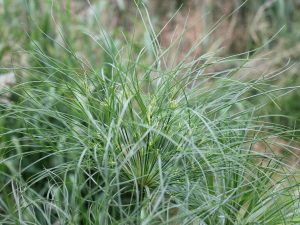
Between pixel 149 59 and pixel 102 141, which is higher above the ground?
pixel 102 141

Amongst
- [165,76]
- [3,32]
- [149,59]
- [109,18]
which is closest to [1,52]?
[3,32]

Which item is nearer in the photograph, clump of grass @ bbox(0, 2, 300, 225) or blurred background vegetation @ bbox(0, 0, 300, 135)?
clump of grass @ bbox(0, 2, 300, 225)

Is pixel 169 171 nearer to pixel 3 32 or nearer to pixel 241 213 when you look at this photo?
pixel 241 213

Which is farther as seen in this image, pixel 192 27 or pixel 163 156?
pixel 192 27

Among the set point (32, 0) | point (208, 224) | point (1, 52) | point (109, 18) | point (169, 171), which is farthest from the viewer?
point (109, 18)

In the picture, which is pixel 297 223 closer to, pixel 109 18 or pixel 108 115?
Result: pixel 108 115

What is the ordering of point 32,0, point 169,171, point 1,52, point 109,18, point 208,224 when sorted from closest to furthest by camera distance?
1. point 169,171
2. point 208,224
3. point 1,52
4. point 32,0
5. point 109,18

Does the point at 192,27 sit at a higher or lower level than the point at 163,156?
lower

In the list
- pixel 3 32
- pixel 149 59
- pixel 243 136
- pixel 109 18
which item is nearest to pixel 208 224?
pixel 243 136

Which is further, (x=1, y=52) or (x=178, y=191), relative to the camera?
(x=1, y=52)

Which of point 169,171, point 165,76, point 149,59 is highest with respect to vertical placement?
point 165,76

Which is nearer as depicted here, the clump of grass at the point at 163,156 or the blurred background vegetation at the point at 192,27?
the clump of grass at the point at 163,156
